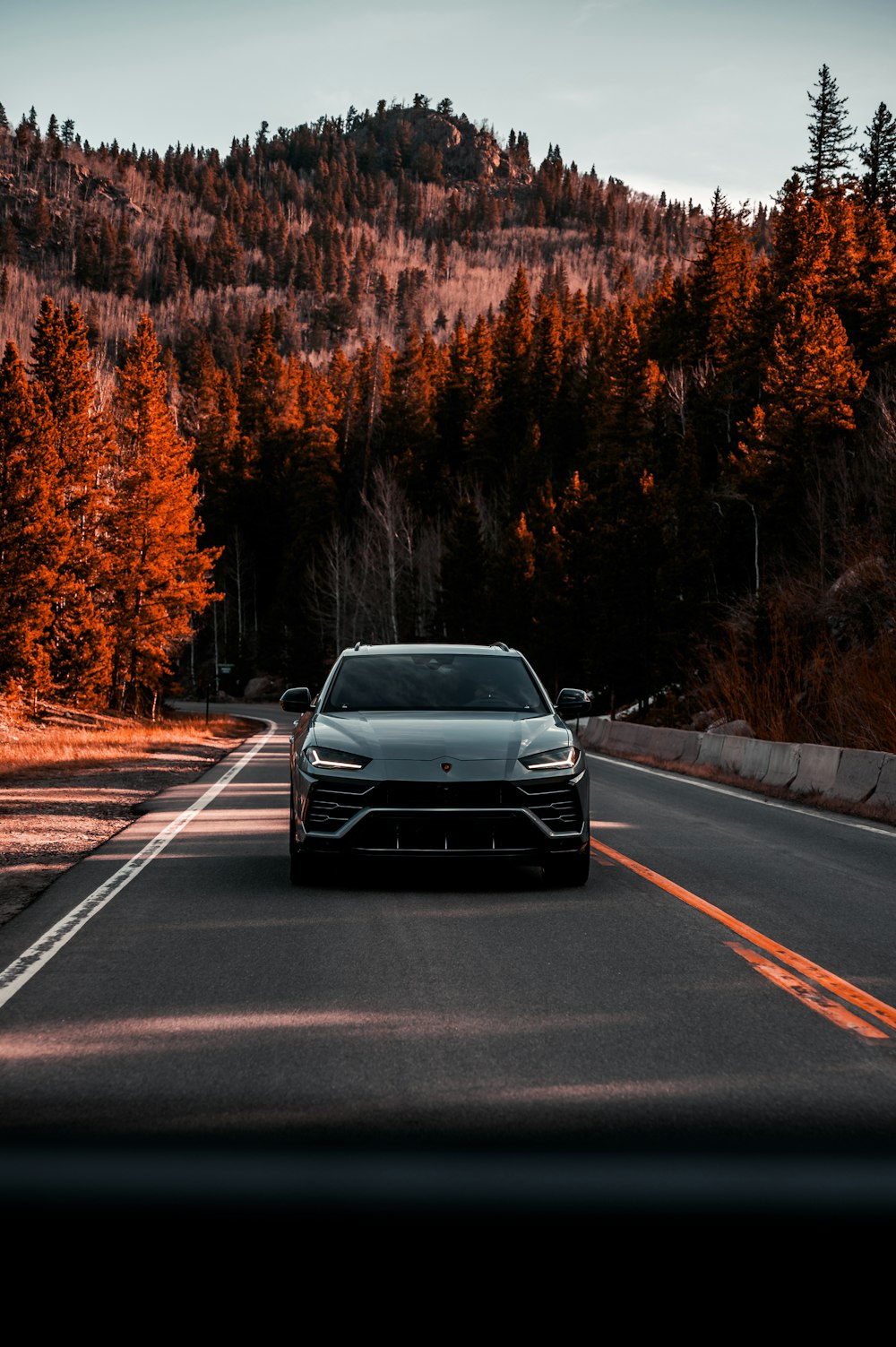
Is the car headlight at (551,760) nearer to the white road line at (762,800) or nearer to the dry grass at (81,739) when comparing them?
the white road line at (762,800)

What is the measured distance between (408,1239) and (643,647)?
2369 inches

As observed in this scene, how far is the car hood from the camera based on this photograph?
8992mm

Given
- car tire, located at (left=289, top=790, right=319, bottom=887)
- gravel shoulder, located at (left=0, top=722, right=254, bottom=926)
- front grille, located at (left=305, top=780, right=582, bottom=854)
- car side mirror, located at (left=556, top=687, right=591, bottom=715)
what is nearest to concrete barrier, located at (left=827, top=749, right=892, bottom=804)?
car side mirror, located at (left=556, top=687, right=591, bottom=715)

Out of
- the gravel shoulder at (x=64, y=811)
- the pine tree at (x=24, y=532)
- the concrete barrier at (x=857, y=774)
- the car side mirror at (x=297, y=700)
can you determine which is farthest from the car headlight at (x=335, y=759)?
the pine tree at (x=24, y=532)

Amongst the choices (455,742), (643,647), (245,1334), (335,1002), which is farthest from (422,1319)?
(643,647)

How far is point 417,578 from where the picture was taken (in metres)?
90.2

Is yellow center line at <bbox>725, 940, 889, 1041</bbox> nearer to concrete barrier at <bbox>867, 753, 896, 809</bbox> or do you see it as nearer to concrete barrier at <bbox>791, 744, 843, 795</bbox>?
concrete barrier at <bbox>867, 753, 896, 809</bbox>

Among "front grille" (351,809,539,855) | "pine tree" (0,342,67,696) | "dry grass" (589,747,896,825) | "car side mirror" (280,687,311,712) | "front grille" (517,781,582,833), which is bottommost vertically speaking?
"dry grass" (589,747,896,825)

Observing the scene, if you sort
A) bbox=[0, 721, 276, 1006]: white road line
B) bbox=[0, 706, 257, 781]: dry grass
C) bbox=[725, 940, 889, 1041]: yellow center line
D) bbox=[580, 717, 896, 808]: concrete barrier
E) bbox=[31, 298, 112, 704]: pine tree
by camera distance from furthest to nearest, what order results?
bbox=[31, 298, 112, 704]: pine tree
bbox=[0, 706, 257, 781]: dry grass
bbox=[580, 717, 896, 808]: concrete barrier
bbox=[0, 721, 276, 1006]: white road line
bbox=[725, 940, 889, 1041]: yellow center line

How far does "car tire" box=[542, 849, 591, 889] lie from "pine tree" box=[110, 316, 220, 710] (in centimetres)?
4779

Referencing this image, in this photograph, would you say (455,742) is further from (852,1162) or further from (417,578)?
(417,578)

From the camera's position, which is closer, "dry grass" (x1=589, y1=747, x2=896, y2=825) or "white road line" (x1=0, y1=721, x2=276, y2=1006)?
"white road line" (x1=0, y1=721, x2=276, y2=1006)

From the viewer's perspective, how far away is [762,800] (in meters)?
17.9

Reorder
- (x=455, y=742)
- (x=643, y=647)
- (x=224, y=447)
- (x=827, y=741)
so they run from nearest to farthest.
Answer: (x=455, y=742)
(x=827, y=741)
(x=643, y=647)
(x=224, y=447)
